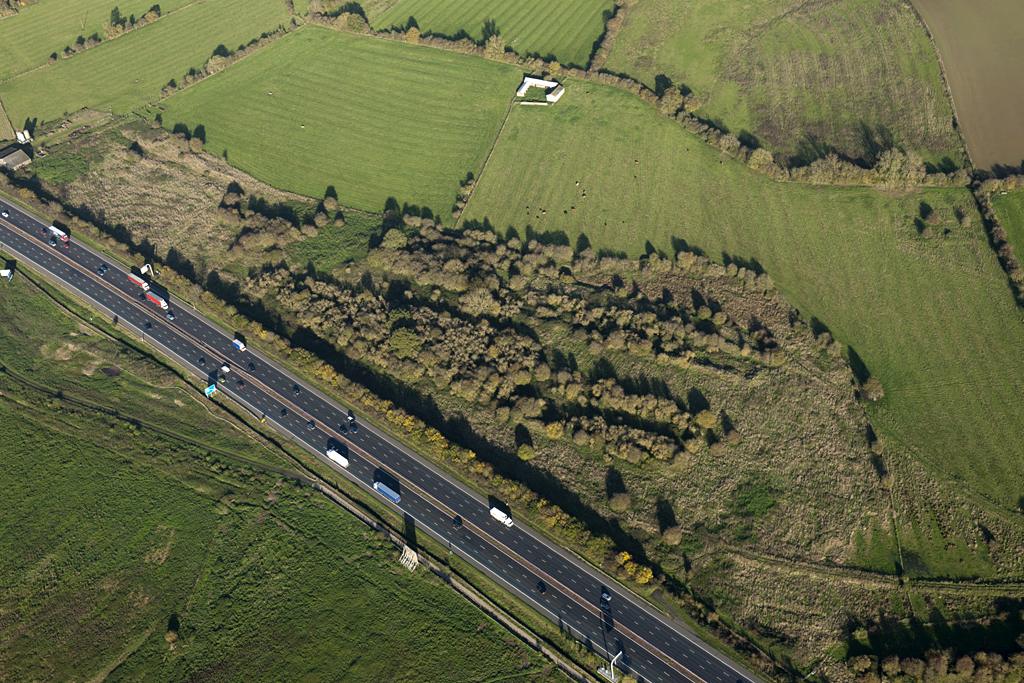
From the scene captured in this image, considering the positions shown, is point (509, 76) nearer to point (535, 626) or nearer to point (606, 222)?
point (606, 222)

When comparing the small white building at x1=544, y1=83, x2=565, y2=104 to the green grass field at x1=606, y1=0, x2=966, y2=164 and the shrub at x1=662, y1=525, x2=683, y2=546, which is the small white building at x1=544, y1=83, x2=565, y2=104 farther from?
the shrub at x1=662, y1=525, x2=683, y2=546

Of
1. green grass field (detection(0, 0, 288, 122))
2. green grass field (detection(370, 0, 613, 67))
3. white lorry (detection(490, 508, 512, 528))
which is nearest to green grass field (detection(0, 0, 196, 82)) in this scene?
green grass field (detection(0, 0, 288, 122))

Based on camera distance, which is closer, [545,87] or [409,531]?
[409,531]

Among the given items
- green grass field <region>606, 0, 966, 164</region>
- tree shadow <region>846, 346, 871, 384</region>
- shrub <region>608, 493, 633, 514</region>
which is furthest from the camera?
green grass field <region>606, 0, 966, 164</region>

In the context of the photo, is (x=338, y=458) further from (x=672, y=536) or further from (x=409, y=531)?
(x=672, y=536)

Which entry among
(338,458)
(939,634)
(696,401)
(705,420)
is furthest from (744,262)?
(338,458)

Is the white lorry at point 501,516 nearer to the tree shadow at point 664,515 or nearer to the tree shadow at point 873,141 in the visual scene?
the tree shadow at point 664,515
